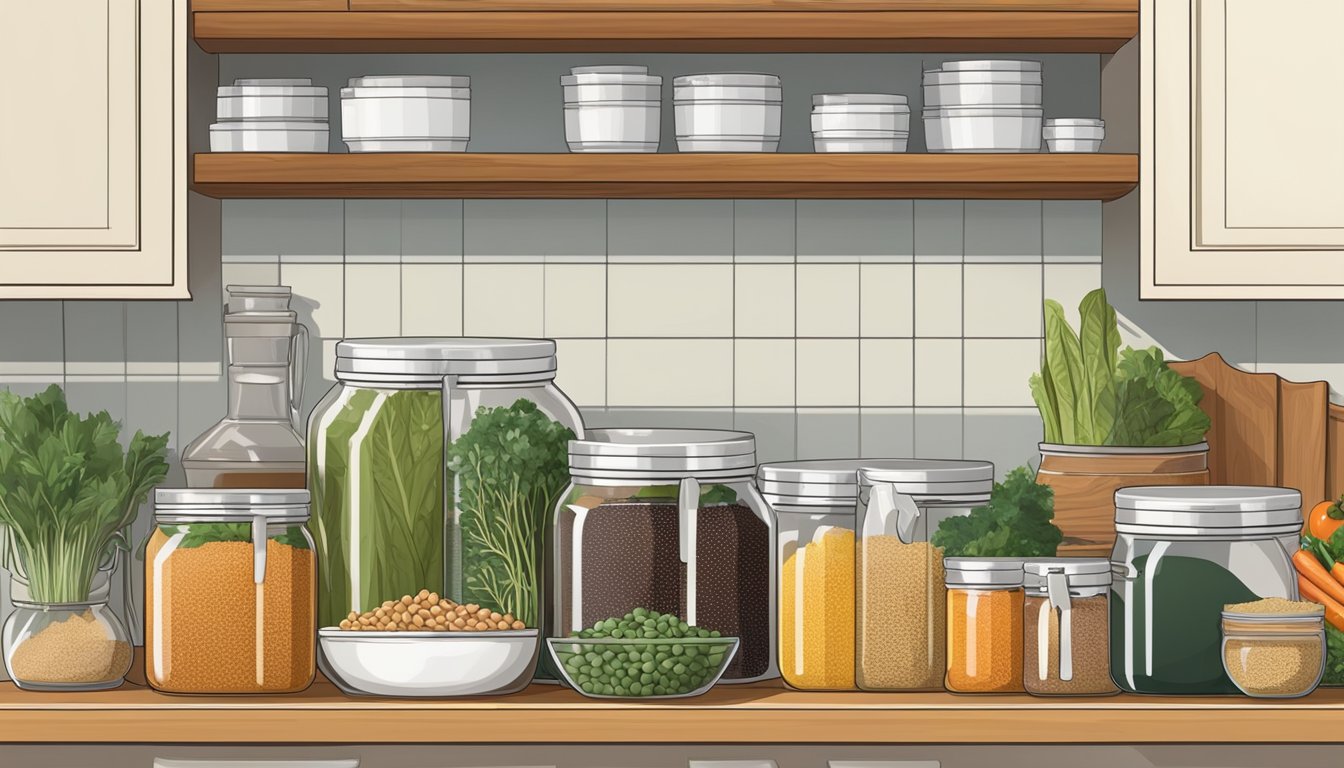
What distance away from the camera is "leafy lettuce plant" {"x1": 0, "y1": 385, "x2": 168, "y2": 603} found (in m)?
1.78

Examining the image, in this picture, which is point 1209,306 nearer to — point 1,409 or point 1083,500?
point 1083,500

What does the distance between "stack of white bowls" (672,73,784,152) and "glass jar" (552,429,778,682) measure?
419mm

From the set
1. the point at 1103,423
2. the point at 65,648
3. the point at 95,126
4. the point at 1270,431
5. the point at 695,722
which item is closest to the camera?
the point at 695,722

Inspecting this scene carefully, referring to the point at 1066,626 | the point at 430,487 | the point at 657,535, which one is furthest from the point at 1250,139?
the point at 430,487

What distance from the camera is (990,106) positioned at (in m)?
1.90

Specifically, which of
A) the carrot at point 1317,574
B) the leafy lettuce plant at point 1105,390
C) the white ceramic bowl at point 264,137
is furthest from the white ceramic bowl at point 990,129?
the white ceramic bowl at point 264,137

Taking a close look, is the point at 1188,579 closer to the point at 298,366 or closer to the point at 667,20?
the point at 667,20

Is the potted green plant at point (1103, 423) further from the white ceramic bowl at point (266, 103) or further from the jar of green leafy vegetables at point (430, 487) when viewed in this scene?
the white ceramic bowl at point (266, 103)

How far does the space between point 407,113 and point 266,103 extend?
189mm

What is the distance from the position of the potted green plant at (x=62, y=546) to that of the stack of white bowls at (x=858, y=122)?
99cm

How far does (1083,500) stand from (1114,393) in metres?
0.17

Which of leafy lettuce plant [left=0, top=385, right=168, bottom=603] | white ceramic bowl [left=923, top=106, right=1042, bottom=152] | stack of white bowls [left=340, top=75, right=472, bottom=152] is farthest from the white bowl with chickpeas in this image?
white ceramic bowl [left=923, top=106, right=1042, bottom=152]

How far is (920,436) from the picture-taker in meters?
2.23

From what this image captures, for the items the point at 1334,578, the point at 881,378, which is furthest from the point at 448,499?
the point at 1334,578
